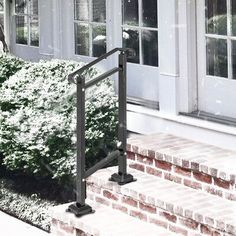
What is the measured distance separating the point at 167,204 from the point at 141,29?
2.79 meters

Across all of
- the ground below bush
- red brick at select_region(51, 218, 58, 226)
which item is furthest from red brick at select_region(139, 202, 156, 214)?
the ground below bush

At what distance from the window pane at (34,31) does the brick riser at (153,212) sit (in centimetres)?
388

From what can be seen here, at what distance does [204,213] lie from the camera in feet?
15.7

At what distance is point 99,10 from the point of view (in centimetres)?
813

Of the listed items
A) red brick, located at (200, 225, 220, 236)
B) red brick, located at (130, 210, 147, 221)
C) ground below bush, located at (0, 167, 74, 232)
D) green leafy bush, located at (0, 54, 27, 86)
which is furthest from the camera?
green leafy bush, located at (0, 54, 27, 86)

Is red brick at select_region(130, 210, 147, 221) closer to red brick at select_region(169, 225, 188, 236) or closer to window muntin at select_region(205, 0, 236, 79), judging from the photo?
red brick at select_region(169, 225, 188, 236)

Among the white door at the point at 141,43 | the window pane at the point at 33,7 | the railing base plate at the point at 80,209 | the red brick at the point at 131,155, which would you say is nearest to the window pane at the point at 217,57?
the white door at the point at 141,43

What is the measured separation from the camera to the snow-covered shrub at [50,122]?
657 cm

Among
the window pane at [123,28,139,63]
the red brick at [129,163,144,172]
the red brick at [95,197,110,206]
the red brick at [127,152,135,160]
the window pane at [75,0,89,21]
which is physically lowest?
the red brick at [95,197,110,206]

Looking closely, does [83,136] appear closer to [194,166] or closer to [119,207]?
[119,207]

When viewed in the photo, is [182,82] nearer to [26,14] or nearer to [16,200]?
[16,200]

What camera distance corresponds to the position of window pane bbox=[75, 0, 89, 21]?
8.38m

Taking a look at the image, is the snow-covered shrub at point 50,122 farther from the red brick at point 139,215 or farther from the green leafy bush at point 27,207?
the red brick at point 139,215

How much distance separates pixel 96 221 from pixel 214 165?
97 cm
